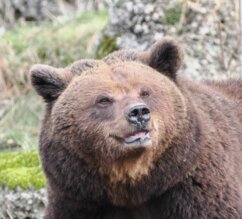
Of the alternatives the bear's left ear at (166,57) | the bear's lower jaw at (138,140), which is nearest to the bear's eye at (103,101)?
the bear's lower jaw at (138,140)

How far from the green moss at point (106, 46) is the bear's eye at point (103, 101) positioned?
494 cm

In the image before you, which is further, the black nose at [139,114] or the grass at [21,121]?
the grass at [21,121]

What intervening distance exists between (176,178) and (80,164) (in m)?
0.73

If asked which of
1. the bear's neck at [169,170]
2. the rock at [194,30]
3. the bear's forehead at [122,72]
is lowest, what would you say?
the rock at [194,30]

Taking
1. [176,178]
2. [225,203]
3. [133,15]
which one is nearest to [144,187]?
[176,178]

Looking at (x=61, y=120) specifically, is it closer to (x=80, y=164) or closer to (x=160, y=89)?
(x=80, y=164)

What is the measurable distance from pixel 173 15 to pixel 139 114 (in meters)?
5.21

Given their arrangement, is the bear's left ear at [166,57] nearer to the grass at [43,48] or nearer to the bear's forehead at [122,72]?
the bear's forehead at [122,72]

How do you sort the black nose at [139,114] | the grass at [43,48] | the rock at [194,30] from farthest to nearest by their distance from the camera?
1. the grass at [43,48]
2. the rock at [194,30]
3. the black nose at [139,114]

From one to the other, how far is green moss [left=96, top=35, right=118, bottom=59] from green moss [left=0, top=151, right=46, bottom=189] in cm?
218

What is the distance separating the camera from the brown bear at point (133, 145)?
633 centimetres

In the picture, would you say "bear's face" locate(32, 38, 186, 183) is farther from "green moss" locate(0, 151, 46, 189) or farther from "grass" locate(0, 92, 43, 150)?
"grass" locate(0, 92, 43, 150)

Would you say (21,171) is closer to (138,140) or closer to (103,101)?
(103,101)

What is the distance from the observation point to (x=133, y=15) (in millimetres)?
11055
